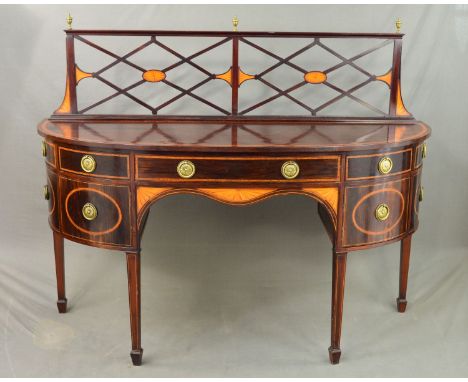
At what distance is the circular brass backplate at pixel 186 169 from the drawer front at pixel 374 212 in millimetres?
585

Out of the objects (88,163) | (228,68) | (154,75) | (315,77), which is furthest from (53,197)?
(315,77)

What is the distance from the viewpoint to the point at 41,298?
10.8 feet

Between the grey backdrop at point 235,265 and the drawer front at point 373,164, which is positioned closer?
the drawer front at point 373,164

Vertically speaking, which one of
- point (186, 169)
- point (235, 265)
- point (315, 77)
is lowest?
point (235, 265)

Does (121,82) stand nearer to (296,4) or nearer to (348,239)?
(296,4)

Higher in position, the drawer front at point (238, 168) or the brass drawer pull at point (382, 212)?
the drawer front at point (238, 168)

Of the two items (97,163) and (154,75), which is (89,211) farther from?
(154,75)

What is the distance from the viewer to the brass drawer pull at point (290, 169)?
2.50m

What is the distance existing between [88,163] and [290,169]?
754 mm

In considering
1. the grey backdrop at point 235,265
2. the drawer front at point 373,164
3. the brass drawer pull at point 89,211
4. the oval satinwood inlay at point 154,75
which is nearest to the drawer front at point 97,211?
the brass drawer pull at point 89,211

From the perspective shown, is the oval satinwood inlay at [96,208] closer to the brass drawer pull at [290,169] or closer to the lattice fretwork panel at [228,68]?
the brass drawer pull at [290,169]

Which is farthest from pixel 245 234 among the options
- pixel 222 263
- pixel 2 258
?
pixel 2 258

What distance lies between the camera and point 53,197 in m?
2.73

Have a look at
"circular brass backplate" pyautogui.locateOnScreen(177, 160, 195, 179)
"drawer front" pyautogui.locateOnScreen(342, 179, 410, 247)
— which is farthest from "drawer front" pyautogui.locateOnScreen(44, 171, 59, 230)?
"drawer front" pyautogui.locateOnScreen(342, 179, 410, 247)
